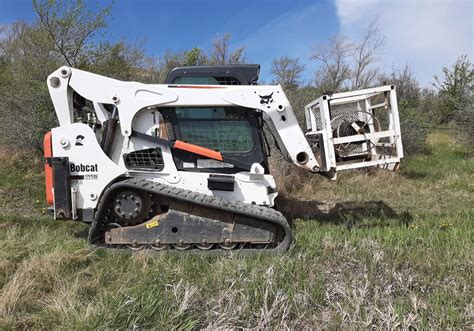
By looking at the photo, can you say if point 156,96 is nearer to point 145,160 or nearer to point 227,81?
point 145,160

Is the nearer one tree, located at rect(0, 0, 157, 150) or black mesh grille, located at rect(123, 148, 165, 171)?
black mesh grille, located at rect(123, 148, 165, 171)

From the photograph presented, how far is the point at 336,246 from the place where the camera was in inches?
156

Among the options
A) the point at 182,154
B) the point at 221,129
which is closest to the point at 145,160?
the point at 182,154

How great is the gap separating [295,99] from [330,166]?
6.96 meters

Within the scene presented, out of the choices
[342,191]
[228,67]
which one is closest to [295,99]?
[342,191]

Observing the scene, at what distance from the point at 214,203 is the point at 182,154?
94 centimetres

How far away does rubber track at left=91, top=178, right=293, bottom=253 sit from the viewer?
13.9ft

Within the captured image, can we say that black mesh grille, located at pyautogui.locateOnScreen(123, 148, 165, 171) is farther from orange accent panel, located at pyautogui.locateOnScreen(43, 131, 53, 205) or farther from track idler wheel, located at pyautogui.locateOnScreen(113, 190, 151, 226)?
orange accent panel, located at pyautogui.locateOnScreen(43, 131, 53, 205)

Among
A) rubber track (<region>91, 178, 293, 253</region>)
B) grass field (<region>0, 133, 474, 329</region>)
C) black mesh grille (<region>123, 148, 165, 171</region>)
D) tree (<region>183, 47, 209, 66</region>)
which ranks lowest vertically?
grass field (<region>0, 133, 474, 329</region>)

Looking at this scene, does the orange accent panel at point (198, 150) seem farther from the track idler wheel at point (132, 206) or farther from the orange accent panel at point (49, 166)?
the orange accent panel at point (49, 166)

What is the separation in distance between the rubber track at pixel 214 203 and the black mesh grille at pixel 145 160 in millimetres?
376

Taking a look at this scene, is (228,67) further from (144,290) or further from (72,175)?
(144,290)

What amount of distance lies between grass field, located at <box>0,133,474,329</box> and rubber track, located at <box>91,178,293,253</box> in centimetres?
24

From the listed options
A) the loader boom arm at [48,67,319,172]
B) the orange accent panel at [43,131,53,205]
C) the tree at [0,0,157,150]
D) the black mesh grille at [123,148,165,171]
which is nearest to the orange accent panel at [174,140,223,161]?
the black mesh grille at [123,148,165,171]
